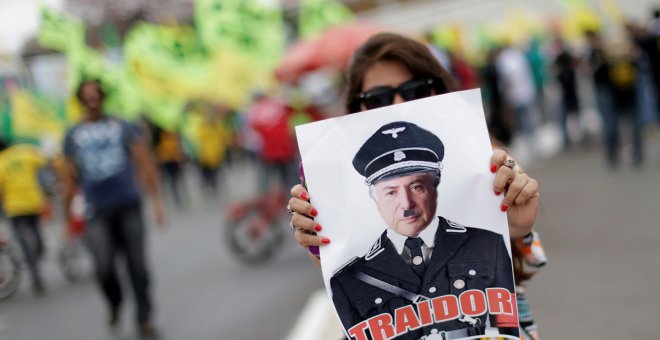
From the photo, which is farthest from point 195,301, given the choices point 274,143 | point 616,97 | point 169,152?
point 169,152

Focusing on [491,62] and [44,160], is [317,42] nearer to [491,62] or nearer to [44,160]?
[491,62]

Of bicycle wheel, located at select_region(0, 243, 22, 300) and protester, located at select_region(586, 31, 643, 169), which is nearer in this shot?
bicycle wheel, located at select_region(0, 243, 22, 300)

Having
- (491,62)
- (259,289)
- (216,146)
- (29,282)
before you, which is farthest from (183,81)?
(29,282)

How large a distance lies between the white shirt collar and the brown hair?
25.1 inches

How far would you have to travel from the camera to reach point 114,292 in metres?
5.24

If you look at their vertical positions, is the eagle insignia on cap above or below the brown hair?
below

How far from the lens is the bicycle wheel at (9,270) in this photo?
11.9 feet

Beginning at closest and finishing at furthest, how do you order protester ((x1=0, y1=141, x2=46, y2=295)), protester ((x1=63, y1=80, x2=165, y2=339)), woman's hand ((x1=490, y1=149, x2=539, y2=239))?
woman's hand ((x1=490, y1=149, x2=539, y2=239)) < protester ((x1=63, y1=80, x2=165, y2=339)) < protester ((x1=0, y1=141, x2=46, y2=295))

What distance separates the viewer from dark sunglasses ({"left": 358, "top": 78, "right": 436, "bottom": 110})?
6.97ft

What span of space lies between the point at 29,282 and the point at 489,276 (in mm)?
4234

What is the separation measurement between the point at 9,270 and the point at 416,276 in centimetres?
297

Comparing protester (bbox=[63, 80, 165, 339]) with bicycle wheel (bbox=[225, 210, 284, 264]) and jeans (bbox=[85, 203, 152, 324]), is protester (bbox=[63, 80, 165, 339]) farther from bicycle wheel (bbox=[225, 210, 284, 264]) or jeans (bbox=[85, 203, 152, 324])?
bicycle wheel (bbox=[225, 210, 284, 264])

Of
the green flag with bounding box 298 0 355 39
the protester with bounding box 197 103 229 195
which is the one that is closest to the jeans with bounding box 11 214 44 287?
the green flag with bounding box 298 0 355 39

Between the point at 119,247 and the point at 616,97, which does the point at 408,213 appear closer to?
the point at 119,247
